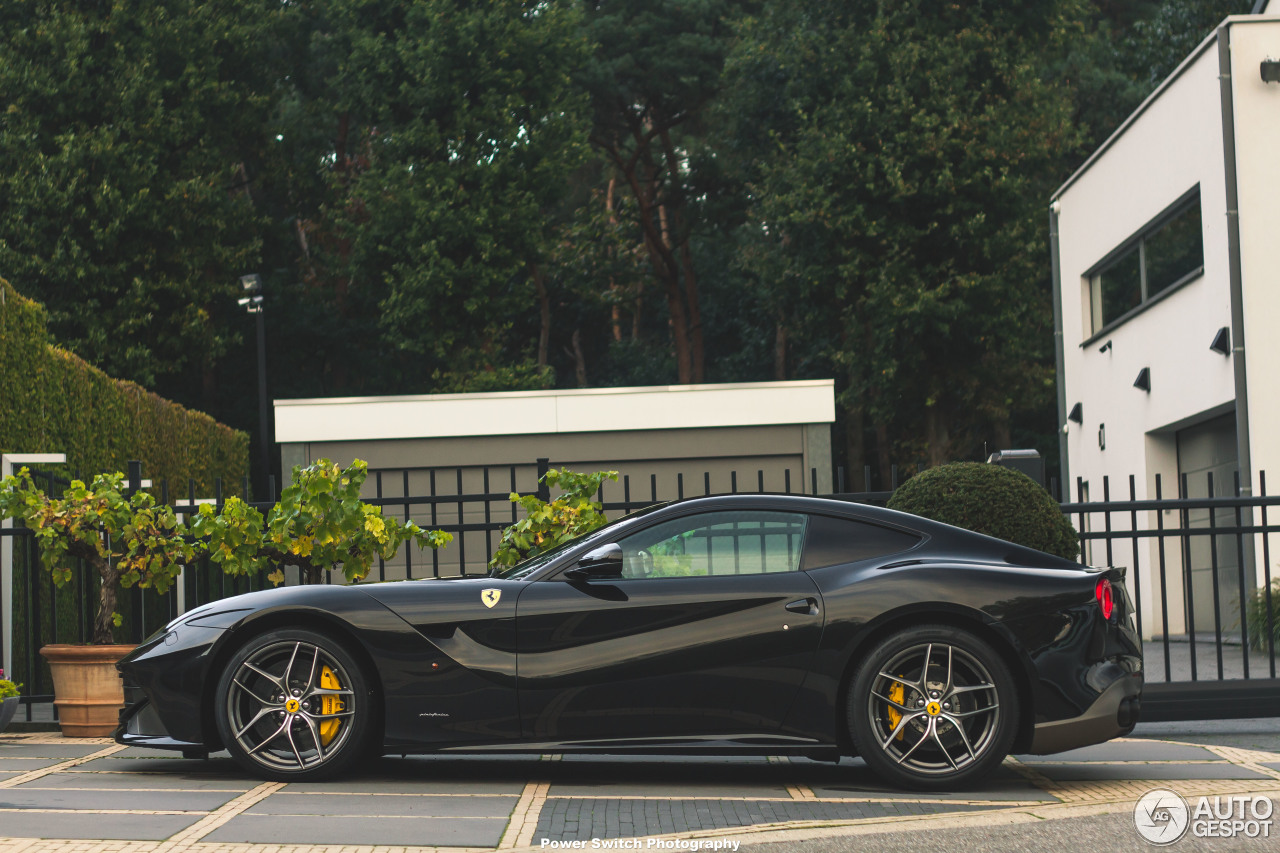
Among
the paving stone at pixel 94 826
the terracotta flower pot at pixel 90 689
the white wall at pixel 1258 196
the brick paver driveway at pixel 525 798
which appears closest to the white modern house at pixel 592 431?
the white wall at pixel 1258 196

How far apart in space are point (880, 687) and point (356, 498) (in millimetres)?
3600

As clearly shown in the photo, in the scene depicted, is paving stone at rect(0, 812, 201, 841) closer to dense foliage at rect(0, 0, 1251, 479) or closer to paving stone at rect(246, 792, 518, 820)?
paving stone at rect(246, 792, 518, 820)

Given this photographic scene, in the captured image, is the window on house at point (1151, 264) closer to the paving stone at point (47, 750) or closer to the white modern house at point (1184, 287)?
the white modern house at point (1184, 287)

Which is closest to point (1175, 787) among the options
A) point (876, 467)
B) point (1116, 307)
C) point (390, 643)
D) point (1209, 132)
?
point (390, 643)

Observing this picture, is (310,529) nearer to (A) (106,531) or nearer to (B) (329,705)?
(A) (106,531)

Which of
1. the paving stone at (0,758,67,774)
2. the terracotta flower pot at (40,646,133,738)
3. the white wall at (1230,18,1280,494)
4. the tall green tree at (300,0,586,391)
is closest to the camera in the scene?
the paving stone at (0,758,67,774)

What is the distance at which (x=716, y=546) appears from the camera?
19.7 feet

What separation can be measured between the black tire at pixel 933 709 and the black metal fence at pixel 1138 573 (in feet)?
4.35

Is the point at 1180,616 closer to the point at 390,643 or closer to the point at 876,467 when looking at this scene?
the point at 390,643

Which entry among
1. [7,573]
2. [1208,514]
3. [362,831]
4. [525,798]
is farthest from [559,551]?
[1208,514]

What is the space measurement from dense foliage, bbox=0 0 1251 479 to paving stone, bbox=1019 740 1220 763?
20.5m

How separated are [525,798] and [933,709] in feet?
5.81

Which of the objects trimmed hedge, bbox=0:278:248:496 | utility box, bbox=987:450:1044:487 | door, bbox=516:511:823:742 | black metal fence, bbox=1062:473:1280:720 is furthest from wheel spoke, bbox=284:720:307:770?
trimmed hedge, bbox=0:278:248:496

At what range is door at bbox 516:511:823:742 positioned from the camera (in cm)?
577
